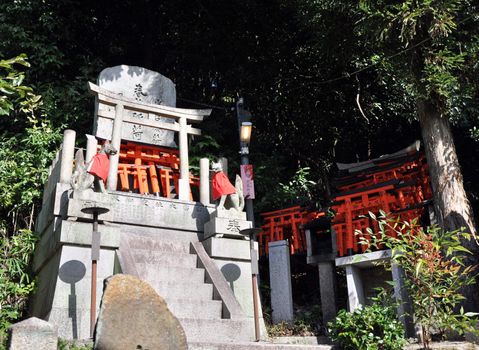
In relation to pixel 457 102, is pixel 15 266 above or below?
below

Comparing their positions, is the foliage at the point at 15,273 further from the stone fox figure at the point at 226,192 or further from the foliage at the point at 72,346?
the stone fox figure at the point at 226,192

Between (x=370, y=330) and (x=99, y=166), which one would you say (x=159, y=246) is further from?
(x=370, y=330)

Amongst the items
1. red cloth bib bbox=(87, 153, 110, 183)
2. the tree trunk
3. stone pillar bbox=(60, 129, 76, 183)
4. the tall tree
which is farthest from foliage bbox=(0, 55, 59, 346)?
the tree trunk

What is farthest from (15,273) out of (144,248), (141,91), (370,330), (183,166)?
(370,330)

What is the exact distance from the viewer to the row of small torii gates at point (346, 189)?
1081 cm

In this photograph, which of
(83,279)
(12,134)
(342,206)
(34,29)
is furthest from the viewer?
(34,29)

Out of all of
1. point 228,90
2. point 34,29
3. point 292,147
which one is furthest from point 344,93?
point 34,29

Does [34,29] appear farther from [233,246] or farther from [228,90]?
[233,246]

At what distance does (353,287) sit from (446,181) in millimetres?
2994

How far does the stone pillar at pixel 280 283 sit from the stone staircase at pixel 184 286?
2.42 meters

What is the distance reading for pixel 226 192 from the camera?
10125 millimetres

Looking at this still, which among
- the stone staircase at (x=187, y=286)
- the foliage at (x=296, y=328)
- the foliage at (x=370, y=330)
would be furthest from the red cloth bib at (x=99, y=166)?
the foliage at (x=370, y=330)

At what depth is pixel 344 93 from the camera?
1705cm

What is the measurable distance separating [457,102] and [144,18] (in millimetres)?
11627
